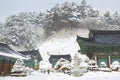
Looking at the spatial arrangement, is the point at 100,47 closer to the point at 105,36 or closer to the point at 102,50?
the point at 102,50

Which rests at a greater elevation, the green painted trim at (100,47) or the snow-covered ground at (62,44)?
the snow-covered ground at (62,44)

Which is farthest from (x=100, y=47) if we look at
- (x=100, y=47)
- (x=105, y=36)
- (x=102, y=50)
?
(x=105, y=36)

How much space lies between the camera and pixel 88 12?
104750 millimetres

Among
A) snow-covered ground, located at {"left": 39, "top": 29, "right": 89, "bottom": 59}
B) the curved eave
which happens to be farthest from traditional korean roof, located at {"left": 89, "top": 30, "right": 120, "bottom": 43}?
snow-covered ground, located at {"left": 39, "top": 29, "right": 89, "bottom": 59}

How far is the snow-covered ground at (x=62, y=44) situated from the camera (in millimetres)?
76312

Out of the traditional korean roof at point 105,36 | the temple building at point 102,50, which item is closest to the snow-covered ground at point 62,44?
the traditional korean roof at point 105,36

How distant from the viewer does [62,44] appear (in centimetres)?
8244

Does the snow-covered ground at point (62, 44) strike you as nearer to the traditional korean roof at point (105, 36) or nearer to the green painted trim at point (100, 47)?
the traditional korean roof at point (105, 36)

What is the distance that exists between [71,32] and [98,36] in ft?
193

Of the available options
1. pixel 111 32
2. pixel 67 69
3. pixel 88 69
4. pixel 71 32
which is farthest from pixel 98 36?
pixel 71 32

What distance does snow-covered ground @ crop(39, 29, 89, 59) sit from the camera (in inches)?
3004

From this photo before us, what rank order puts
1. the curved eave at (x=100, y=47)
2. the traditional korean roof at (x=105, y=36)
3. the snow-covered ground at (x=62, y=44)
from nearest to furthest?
the curved eave at (x=100, y=47)
the traditional korean roof at (x=105, y=36)
the snow-covered ground at (x=62, y=44)

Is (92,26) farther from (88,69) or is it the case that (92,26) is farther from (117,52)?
(88,69)

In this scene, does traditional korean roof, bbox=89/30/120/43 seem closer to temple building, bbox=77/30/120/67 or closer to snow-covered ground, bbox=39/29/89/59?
temple building, bbox=77/30/120/67
